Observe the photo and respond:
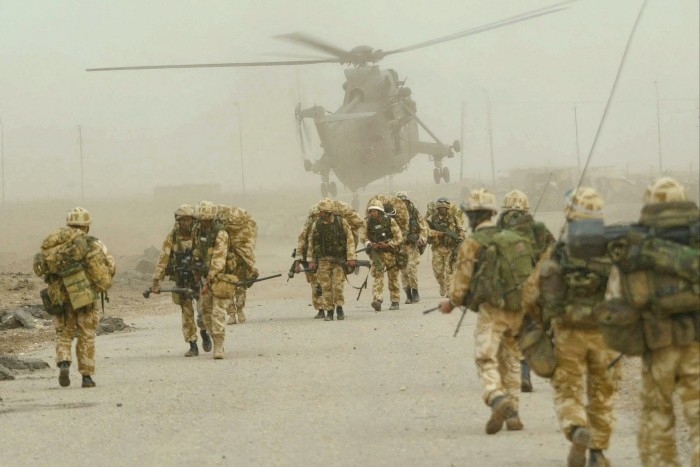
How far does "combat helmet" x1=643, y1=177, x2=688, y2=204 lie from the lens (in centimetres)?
708

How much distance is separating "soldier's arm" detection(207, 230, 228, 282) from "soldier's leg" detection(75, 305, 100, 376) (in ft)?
6.11

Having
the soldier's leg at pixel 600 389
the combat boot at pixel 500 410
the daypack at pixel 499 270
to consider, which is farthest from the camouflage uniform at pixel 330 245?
the soldier's leg at pixel 600 389

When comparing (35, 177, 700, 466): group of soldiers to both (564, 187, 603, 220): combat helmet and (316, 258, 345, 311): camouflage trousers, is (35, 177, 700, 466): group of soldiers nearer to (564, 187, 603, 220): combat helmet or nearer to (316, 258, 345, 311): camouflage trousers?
(564, 187, 603, 220): combat helmet

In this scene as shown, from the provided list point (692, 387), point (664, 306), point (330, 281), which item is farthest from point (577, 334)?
point (330, 281)

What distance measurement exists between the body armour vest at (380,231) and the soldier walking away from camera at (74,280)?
887 cm

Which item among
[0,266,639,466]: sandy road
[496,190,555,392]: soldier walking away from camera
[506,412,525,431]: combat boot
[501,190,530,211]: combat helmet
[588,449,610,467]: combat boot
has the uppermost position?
[501,190,530,211]: combat helmet

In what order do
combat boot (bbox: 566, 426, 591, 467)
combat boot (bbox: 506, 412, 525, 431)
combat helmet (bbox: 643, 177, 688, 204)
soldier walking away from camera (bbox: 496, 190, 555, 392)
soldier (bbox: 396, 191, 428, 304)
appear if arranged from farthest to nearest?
1. soldier (bbox: 396, 191, 428, 304)
2. soldier walking away from camera (bbox: 496, 190, 555, 392)
3. combat boot (bbox: 506, 412, 525, 431)
4. combat boot (bbox: 566, 426, 591, 467)
5. combat helmet (bbox: 643, 177, 688, 204)

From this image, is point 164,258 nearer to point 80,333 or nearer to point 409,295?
point 80,333

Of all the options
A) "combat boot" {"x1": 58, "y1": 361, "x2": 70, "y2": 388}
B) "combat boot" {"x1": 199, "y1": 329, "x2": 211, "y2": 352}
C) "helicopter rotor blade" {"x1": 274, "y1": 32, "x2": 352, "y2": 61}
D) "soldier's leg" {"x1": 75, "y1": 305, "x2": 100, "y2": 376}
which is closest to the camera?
"soldier's leg" {"x1": 75, "y1": 305, "x2": 100, "y2": 376}

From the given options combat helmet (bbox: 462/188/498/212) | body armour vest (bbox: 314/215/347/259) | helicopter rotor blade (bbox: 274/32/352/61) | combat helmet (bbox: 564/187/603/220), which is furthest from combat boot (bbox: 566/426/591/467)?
helicopter rotor blade (bbox: 274/32/352/61)

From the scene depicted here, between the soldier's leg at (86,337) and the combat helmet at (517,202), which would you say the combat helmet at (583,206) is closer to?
the combat helmet at (517,202)

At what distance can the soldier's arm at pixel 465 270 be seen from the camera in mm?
9781

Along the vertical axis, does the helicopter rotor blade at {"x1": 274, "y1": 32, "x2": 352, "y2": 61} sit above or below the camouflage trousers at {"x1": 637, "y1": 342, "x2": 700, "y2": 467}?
above

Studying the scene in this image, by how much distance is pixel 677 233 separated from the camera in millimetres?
7043
